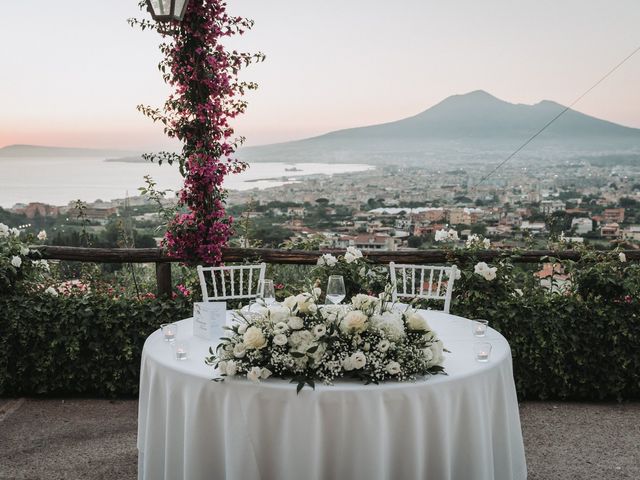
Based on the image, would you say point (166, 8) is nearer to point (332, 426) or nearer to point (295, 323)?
point (295, 323)

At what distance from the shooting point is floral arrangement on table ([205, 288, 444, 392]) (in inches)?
88.1

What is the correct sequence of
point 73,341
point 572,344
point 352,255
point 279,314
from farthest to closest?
point 352,255, point 73,341, point 572,344, point 279,314

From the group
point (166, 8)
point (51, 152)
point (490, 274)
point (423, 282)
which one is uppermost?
point (166, 8)

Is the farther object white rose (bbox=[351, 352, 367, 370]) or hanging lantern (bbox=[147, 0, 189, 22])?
hanging lantern (bbox=[147, 0, 189, 22])

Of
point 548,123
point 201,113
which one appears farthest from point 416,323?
point 548,123

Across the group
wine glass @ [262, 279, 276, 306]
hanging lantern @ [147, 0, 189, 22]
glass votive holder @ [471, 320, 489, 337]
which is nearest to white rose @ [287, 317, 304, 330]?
wine glass @ [262, 279, 276, 306]

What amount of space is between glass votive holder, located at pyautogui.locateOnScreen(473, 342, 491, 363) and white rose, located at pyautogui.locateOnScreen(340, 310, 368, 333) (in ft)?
1.81

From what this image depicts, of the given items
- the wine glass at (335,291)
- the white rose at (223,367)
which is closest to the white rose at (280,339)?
the white rose at (223,367)

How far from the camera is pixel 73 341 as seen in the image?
178 inches

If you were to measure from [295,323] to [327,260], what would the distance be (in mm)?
2487

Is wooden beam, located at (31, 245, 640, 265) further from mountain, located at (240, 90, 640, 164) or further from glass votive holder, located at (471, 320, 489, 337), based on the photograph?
glass votive holder, located at (471, 320, 489, 337)

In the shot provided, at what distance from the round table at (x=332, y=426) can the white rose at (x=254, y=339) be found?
140mm

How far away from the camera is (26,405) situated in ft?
14.8

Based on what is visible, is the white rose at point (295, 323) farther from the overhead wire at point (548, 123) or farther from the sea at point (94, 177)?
the overhead wire at point (548, 123)
